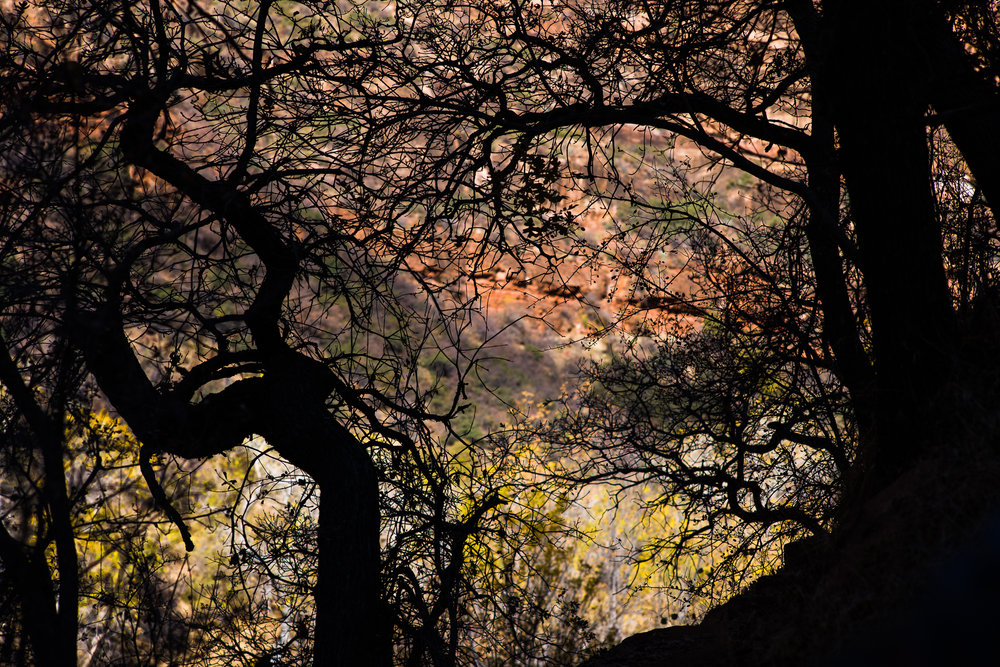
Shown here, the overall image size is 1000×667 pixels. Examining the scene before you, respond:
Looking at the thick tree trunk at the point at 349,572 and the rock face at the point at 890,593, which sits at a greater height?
the thick tree trunk at the point at 349,572

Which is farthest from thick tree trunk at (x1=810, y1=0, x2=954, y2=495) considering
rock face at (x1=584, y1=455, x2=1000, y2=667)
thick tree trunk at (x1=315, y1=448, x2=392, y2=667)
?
thick tree trunk at (x1=315, y1=448, x2=392, y2=667)

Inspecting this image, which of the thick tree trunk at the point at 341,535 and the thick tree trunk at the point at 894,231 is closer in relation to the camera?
the thick tree trunk at the point at 894,231

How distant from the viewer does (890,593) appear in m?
2.71

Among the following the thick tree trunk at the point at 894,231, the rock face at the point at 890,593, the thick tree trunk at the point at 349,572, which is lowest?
the rock face at the point at 890,593

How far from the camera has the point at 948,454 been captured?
327 centimetres

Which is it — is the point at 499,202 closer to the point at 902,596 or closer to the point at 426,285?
the point at 426,285

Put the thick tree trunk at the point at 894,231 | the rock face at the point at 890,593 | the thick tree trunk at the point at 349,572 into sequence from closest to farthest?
the rock face at the point at 890,593, the thick tree trunk at the point at 894,231, the thick tree trunk at the point at 349,572

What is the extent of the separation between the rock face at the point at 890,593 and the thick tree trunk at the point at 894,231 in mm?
405

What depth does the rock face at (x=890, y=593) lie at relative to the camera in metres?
2.02

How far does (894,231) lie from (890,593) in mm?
1946

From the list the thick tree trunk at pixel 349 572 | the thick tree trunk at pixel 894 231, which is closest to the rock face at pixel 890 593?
the thick tree trunk at pixel 894 231

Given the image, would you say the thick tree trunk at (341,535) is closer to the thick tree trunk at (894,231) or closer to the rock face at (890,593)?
the rock face at (890,593)

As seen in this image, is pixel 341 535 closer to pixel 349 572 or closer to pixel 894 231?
pixel 349 572

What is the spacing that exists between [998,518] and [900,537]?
1.67ft
